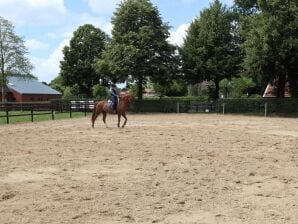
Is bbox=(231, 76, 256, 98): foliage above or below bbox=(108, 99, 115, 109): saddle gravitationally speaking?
above

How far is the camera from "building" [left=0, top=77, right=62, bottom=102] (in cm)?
7131

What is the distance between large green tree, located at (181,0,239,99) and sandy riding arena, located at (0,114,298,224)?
29491 millimetres

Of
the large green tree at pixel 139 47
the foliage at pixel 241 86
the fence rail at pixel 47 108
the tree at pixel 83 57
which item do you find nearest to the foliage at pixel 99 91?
the tree at pixel 83 57

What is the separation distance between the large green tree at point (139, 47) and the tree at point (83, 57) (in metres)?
13.6

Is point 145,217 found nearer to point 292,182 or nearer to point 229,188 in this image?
point 229,188

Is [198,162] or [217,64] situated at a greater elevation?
[217,64]

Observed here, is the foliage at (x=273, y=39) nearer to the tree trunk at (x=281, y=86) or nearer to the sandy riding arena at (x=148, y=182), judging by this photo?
the tree trunk at (x=281, y=86)

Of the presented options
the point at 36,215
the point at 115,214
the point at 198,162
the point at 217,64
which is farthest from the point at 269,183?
the point at 217,64

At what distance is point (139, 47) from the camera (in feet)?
140

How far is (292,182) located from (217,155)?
3.64m

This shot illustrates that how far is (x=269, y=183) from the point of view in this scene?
8273 millimetres

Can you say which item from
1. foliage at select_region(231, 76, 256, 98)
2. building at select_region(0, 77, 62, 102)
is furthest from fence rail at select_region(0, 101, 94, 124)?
building at select_region(0, 77, 62, 102)

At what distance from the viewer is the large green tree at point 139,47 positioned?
42312 mm

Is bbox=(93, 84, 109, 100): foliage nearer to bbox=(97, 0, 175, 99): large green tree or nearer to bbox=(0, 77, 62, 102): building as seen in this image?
bbox=(97, 0, 175, 99): large green tree
